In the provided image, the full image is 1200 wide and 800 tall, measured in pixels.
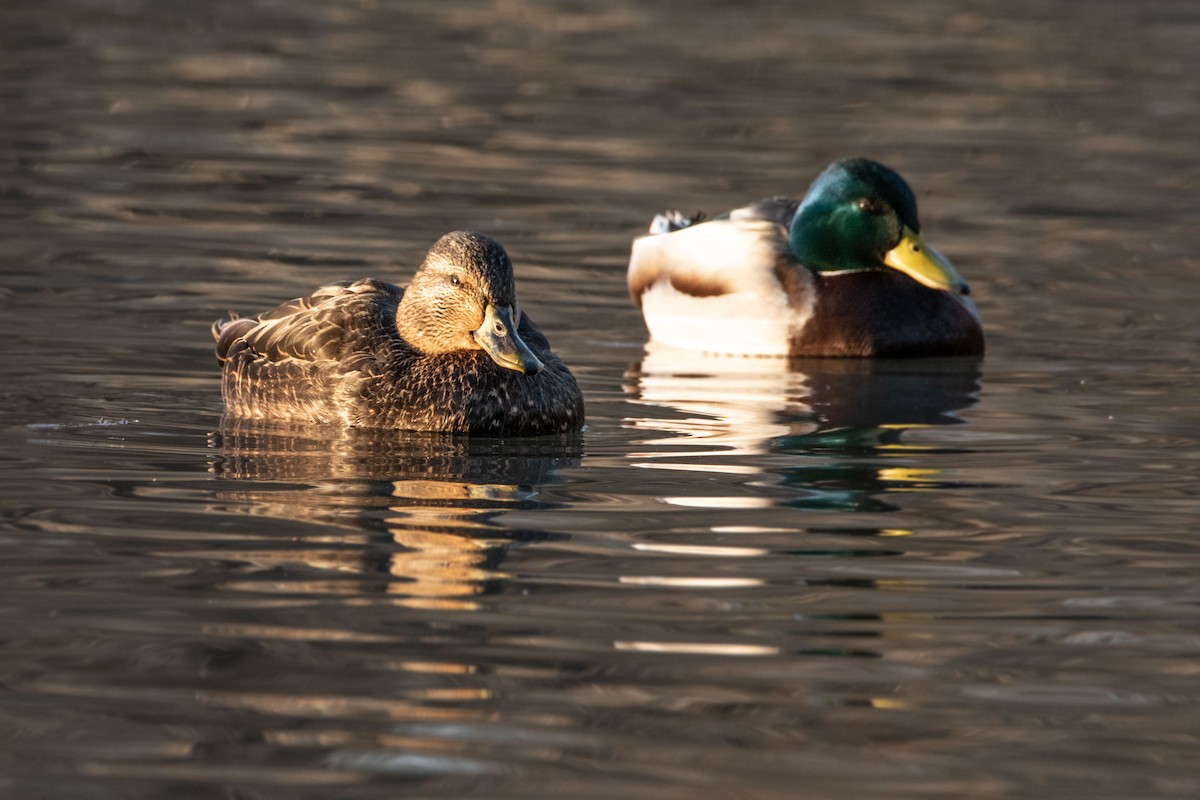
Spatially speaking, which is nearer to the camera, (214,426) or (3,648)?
(3,648)

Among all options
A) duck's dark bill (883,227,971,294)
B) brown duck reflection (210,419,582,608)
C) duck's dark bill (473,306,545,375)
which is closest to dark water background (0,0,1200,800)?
brown duck reflection (210,419,582,608)

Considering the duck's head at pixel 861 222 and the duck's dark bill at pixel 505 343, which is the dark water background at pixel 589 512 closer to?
the duck's dark bill at pixel 505 343

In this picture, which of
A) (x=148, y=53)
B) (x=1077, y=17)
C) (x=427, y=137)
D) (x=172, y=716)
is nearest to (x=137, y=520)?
(x=172, y=716)

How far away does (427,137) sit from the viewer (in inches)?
683

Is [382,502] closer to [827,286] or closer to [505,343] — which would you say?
[505,343]

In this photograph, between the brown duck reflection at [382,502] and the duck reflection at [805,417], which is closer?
the brown duck reflection at [382,502]

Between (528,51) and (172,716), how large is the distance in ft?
59.3

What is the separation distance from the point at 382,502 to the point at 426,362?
4.59 feet

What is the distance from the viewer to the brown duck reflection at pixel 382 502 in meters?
6.13

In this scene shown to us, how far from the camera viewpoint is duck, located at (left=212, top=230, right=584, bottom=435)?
822 cm

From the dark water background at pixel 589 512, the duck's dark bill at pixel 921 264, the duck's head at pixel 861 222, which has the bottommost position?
the dark water background at pixel 589 512

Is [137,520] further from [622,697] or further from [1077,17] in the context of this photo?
[1077,17]

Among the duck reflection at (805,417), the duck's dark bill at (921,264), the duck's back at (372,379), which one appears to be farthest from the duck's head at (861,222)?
the duck's back at (372,379)

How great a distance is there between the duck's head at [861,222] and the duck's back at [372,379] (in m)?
2.94
